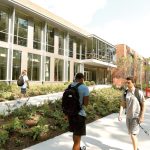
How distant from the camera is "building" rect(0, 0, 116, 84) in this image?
22.4 m

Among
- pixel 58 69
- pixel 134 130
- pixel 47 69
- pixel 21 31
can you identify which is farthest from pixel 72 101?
pixel 58 69

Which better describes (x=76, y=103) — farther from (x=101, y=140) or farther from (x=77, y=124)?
(x=101, y=140)

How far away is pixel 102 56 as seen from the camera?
131ft

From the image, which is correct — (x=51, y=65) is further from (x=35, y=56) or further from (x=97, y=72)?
(x=97, y=72)

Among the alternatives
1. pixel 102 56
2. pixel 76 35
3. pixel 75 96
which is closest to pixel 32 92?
pixel 75 96

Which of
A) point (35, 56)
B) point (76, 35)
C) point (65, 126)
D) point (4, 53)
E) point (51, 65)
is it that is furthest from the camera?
point (76, 35)

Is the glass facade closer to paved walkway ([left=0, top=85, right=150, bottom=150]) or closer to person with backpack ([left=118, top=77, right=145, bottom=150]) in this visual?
paved walkway ([left=0, top=85, right=150, bottom=150])

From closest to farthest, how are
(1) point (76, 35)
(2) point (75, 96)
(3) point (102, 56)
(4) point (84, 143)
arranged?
(2) point (75, 96)
(4) point (84, 143)
(1) point (76, 35)
(3) point (102, 56)

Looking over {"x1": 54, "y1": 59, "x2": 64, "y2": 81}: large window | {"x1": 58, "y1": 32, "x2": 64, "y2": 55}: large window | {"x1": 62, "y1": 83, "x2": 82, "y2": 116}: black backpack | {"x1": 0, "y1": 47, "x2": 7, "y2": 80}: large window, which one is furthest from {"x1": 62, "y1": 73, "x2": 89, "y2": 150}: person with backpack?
{"x1": 58, "y1": 32, "x2": 64, "y2": 55}: large window

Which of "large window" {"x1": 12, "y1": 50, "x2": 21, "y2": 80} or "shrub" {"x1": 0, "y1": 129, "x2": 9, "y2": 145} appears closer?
"shrub" {"x1": 0, "y1": 129, "x2": 9, "y2": 145}

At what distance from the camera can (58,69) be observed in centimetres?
3023

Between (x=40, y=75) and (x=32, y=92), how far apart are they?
7593 mm

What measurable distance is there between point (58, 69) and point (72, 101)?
82.7ft

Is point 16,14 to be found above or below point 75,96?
above
